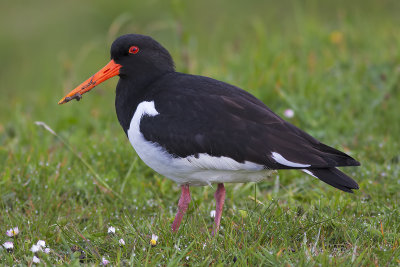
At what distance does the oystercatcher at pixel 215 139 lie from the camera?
12.7ft

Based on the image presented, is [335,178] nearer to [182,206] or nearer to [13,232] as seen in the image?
[182,206]

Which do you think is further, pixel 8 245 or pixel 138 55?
pixel 138 55

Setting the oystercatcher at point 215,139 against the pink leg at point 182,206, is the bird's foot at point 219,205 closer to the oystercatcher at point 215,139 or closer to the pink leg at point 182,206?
the oystercatcher at point 215,139

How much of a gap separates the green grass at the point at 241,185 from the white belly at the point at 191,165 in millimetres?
262

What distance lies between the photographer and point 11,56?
1078 cm

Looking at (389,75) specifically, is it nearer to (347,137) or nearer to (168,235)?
(347,137)

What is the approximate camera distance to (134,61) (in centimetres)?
458

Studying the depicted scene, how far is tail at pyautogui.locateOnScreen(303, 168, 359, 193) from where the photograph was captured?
3.77 metres

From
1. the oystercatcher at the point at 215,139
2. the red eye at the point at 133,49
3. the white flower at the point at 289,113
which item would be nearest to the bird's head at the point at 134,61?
the red eye at the point at 133,49

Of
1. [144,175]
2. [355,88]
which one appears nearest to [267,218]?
[144,175]

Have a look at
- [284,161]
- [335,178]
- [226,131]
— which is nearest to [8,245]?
[226,131]

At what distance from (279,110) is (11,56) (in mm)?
6377

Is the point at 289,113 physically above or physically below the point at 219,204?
above

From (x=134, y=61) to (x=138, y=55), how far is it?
6 cm
